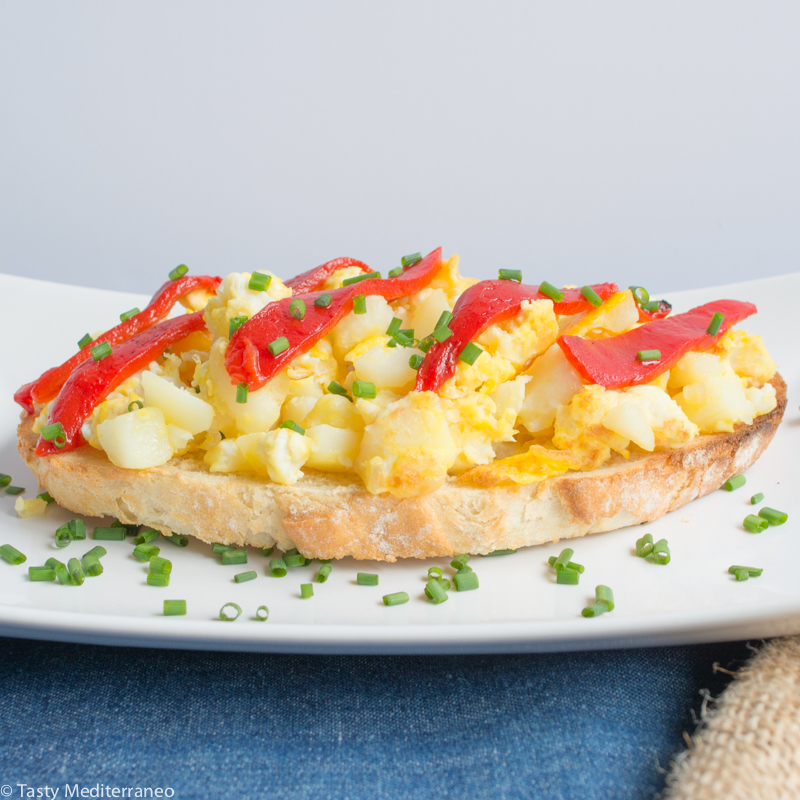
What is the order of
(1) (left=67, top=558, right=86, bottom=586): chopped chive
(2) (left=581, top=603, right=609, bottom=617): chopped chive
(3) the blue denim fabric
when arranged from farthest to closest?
(1) (left=67, top=558, right=86, bottom=586): chopped chive, (2) (left=581, top=603, right=609, bottom=617): chopped chive, (3) the blue denim fabric

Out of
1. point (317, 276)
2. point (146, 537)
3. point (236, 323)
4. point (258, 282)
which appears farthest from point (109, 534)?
point (317, 276)

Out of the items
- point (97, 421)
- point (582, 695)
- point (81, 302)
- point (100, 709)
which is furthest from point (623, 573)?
point (81, 302)

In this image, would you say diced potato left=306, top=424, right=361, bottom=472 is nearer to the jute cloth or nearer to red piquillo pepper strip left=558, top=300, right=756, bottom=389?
red piquillo pepper strip left=558, top=300, right=756, bottom=389

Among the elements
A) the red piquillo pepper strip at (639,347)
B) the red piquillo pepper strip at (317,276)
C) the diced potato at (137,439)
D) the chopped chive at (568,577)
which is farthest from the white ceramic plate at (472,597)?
the red piquillo pepper strip at (317,276)

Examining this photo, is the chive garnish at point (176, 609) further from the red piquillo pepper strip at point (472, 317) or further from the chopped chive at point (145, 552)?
the red piquillo pepper strip at point (472, 317)

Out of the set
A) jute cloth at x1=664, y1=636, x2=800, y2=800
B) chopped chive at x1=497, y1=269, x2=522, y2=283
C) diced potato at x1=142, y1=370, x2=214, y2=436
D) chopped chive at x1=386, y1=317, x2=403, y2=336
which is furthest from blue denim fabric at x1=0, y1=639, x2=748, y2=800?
chopped chive at x1=497, y1=269, x2=522, y2=283
